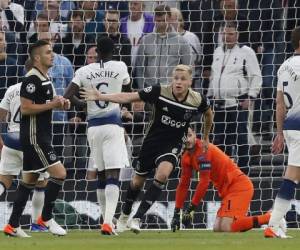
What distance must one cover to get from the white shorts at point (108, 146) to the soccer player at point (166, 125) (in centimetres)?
33

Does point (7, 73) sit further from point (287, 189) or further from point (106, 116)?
point (287, 189)

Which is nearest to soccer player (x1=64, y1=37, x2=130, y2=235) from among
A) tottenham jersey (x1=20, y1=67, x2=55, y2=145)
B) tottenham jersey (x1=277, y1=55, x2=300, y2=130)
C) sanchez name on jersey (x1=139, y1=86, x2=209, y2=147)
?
sanchez name on jersey (x1=139, y1=86, x2=209, y2=147)

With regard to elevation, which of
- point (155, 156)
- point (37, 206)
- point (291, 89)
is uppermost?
point (291, 89)

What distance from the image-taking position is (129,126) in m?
18.5

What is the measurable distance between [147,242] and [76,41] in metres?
6.55

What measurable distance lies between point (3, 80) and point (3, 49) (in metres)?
0.85

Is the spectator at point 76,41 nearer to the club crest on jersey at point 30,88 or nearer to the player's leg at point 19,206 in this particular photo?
the player's leg at point 19,206

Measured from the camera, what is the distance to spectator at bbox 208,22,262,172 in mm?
18062

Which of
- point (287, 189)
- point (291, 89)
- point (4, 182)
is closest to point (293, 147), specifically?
point (287, 189)

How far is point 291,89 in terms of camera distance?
42.9 ft

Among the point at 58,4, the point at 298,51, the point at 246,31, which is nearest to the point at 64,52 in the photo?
the point at 58,4

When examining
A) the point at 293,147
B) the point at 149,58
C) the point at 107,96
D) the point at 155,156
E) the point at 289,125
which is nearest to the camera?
the point at 293,147

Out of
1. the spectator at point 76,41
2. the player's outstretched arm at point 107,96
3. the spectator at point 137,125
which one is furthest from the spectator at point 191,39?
the player's outstretched arm at point 107,96

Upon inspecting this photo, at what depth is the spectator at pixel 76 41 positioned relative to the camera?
18.6 metres
